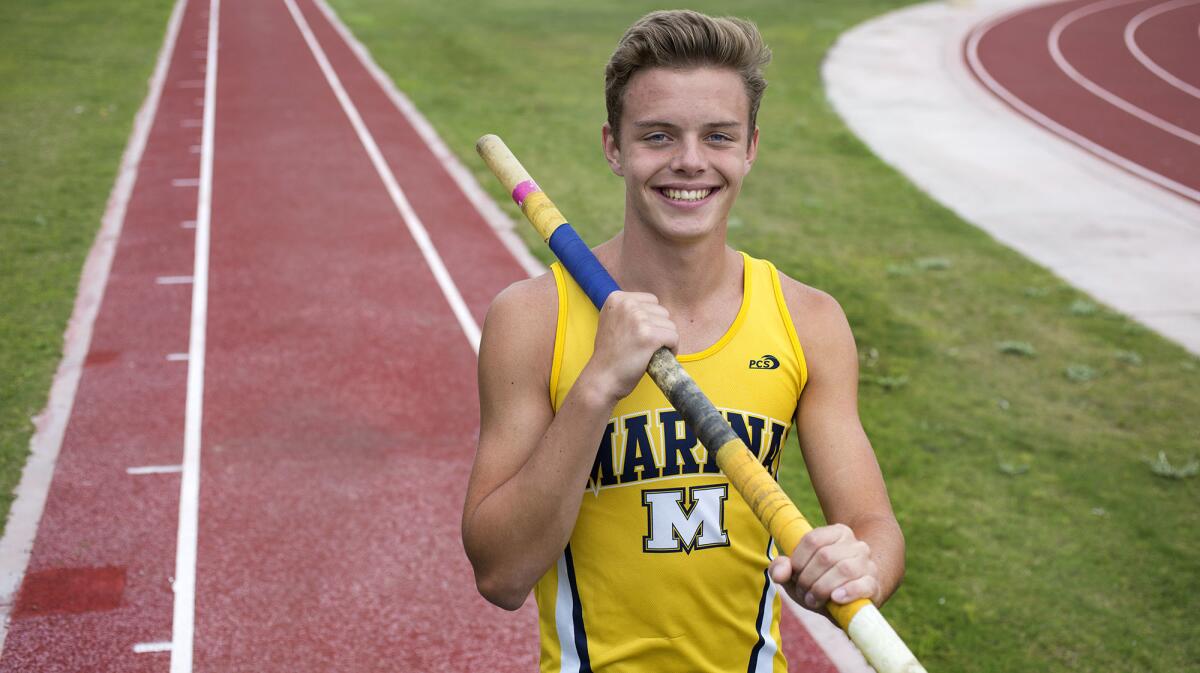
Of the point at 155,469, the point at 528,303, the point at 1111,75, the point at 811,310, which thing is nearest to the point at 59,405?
the point at 155,469

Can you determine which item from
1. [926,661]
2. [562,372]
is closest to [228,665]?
[926,661]

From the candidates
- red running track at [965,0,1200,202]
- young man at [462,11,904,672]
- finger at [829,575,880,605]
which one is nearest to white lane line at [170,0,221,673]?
young man at [462,11,904,672]

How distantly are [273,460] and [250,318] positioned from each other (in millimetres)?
2563

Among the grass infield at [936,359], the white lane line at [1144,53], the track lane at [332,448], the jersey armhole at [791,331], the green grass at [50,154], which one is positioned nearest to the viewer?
the jersey armhole at [791,331]

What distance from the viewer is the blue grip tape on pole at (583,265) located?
2410 mm

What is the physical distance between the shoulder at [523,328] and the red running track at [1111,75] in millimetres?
13357

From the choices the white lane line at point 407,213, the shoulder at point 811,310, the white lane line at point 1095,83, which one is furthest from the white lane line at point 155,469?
the white lane line at point 1095,83

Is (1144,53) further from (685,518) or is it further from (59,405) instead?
(685,518)

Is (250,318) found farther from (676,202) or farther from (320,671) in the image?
(676,202)

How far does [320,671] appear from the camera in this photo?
5238 millimetres

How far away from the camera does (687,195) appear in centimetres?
238

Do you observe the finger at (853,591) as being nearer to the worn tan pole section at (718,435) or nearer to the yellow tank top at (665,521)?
the worn tan pole section at (718,435)

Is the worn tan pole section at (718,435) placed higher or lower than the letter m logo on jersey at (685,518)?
higher

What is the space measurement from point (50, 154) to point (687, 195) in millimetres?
13844
